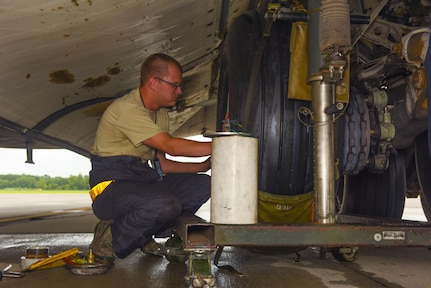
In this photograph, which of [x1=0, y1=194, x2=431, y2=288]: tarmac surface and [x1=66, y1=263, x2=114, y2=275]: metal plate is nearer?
[x1=0, y1=194, x2=431, y2=288]: tarmac surface

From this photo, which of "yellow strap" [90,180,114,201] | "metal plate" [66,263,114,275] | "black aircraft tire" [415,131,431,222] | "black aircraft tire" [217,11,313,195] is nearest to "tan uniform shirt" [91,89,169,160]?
"yellow strap" [90,180,114,201]

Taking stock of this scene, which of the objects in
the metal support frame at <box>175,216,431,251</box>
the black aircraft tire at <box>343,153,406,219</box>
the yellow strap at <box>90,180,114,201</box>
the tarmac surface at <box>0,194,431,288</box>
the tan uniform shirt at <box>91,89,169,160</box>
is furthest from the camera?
the black aircraft tire at <box>343,153,406,219</box>

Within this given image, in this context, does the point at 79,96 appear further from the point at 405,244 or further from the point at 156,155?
the point at 405,244

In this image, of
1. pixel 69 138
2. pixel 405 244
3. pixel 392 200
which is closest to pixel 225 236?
pixel 405 244

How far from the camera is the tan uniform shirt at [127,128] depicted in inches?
67.4

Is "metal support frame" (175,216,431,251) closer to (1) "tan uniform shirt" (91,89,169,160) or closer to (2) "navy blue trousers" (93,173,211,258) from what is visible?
(2) "navy blue trousers" (93,173,211,258)

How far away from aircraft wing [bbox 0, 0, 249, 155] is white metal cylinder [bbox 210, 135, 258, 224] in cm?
95

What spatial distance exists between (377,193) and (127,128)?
5.04 ft

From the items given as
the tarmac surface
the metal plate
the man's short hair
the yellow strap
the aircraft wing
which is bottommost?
the tarmac surface

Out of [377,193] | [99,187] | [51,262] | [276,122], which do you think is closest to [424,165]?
[377,193]

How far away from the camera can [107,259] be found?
1826 millimetres

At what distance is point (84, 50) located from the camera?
232cm

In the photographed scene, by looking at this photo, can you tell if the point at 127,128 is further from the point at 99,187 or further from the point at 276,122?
the point at 276,122

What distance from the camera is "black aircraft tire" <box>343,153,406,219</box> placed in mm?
2506
